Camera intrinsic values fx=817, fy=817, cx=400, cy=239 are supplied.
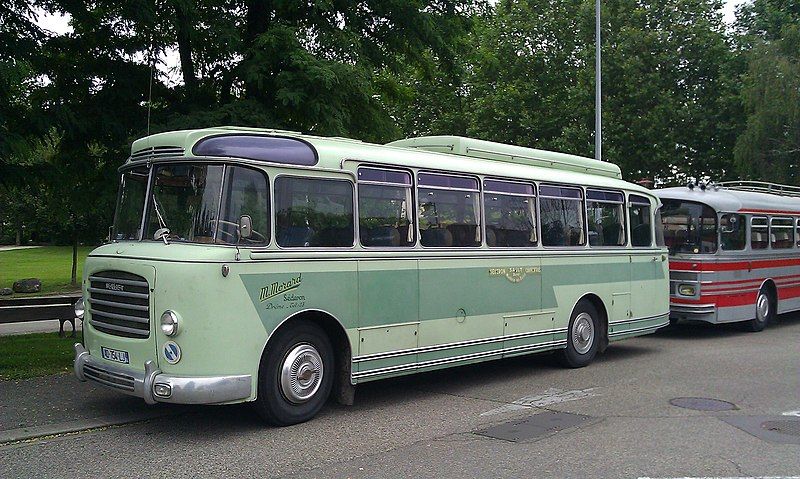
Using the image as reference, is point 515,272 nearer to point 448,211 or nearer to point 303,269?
point 448,211

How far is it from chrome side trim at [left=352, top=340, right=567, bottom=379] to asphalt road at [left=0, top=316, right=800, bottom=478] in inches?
16.4

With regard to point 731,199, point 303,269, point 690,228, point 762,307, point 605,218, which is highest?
point 731,199

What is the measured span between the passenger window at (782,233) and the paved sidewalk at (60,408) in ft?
45.3

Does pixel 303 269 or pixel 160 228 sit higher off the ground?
pixel 160 228

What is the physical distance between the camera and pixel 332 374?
868 centimetres

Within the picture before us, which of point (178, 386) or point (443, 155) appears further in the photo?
point (443, 155)

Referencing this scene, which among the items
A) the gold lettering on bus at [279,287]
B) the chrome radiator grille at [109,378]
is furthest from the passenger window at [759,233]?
the chrome radiator grille at [109,378]

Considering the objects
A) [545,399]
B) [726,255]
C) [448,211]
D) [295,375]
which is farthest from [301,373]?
[726,255]

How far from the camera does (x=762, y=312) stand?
17.2m

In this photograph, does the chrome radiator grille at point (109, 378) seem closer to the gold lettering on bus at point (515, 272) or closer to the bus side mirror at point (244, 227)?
the bus side mirror at point (244, 227)

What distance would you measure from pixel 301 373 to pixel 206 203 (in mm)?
1963

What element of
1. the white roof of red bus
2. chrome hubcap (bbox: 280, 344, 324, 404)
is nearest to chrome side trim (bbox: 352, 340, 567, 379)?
chrome hubcap (bbox: 280, 344, 324, 404)

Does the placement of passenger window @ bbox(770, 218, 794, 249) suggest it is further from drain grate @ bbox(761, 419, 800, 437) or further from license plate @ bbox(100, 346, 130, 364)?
license plate @ bbox(100, 346, 130, 364)

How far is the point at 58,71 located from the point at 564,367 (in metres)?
8.96
